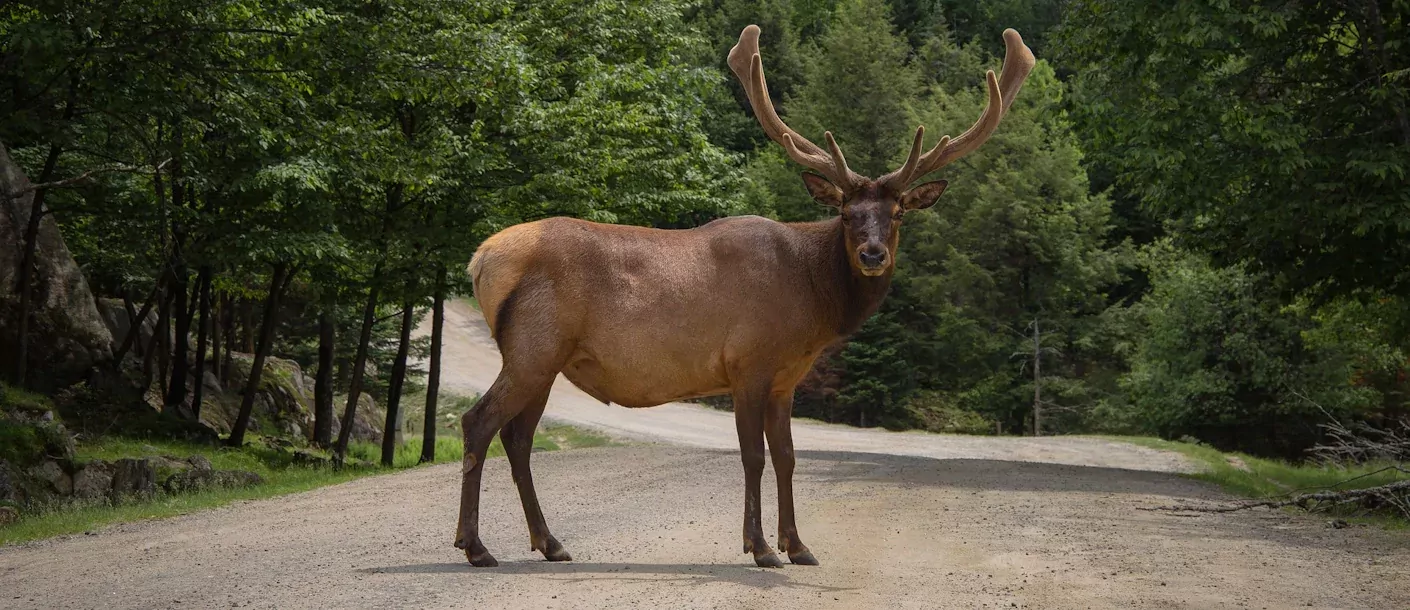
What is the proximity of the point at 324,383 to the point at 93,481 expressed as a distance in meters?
9.10

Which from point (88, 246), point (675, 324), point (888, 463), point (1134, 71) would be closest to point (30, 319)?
point (88, 246)

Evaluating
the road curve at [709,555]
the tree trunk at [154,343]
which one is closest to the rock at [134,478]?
the road curve at [709,555]

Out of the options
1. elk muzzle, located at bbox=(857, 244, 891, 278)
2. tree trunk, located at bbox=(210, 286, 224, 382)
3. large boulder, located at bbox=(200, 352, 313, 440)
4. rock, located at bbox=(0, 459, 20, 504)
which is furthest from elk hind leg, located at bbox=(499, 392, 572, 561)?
tree trunk, located at bbox=(210, 286, 224, 382)

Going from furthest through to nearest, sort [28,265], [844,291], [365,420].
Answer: [365,420] < [28,265] < [844,291]

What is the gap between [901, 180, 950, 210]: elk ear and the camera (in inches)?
360

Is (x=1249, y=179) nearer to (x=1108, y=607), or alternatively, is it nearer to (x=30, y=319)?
(x=1108, y=607)

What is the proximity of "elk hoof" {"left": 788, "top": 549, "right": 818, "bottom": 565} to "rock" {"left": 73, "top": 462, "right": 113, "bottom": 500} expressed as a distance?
954 centimetres

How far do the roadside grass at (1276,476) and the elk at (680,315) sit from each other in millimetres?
6949

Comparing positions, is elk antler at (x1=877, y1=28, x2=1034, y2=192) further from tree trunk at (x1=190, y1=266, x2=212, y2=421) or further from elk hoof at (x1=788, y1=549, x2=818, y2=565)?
tree trunk at (x1=190, y1=266, x2=212, y2=421)

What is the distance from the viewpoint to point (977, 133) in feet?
32.6

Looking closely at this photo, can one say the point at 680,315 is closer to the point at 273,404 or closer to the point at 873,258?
the point at 873,258

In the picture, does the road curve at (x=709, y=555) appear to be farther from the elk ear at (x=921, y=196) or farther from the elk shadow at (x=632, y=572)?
the elk ear at (x=921, y=196)

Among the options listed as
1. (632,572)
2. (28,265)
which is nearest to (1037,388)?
(28,265)

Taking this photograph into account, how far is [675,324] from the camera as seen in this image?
906 centimetres
